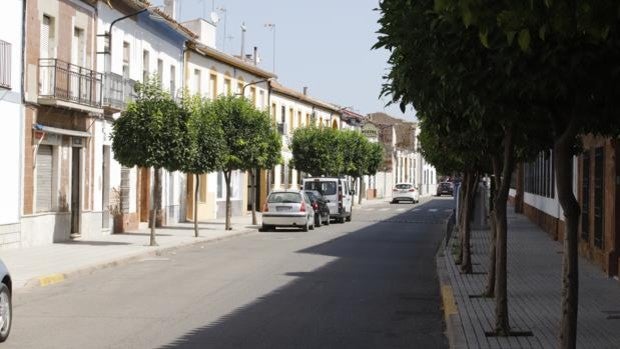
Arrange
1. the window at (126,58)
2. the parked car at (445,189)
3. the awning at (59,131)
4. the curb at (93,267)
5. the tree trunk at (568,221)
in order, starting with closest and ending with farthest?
the tree trunk at (568,221) < the curb at (93,267) < the awning at (59,131) < the window at (126,58) < the parked car at (445,189)

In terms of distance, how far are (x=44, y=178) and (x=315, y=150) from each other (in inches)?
1084

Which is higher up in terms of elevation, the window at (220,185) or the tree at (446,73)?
the tree at (446,73)

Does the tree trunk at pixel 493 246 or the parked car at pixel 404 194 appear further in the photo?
the parked car at pixel 404 194

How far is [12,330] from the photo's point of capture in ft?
33.1

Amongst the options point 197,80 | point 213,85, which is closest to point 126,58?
point 197,80

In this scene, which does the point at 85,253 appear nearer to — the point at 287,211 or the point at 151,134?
the point at 151,134

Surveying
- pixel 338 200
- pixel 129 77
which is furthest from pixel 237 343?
pixel 338 200

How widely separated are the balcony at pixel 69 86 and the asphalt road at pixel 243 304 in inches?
198

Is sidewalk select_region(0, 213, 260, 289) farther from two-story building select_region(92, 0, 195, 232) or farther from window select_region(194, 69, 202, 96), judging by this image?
window select_region(194, 69, 202, 96)

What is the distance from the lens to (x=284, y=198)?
109 ft

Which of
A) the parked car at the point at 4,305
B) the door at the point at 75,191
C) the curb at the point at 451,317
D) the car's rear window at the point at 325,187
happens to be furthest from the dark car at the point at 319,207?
the parked car at the point at 4,305

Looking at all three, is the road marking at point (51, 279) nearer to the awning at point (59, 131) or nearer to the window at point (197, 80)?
the awning at point (59, 131)

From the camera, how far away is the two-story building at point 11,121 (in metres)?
20.5

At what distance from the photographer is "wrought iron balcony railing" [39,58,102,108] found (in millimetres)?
22422
